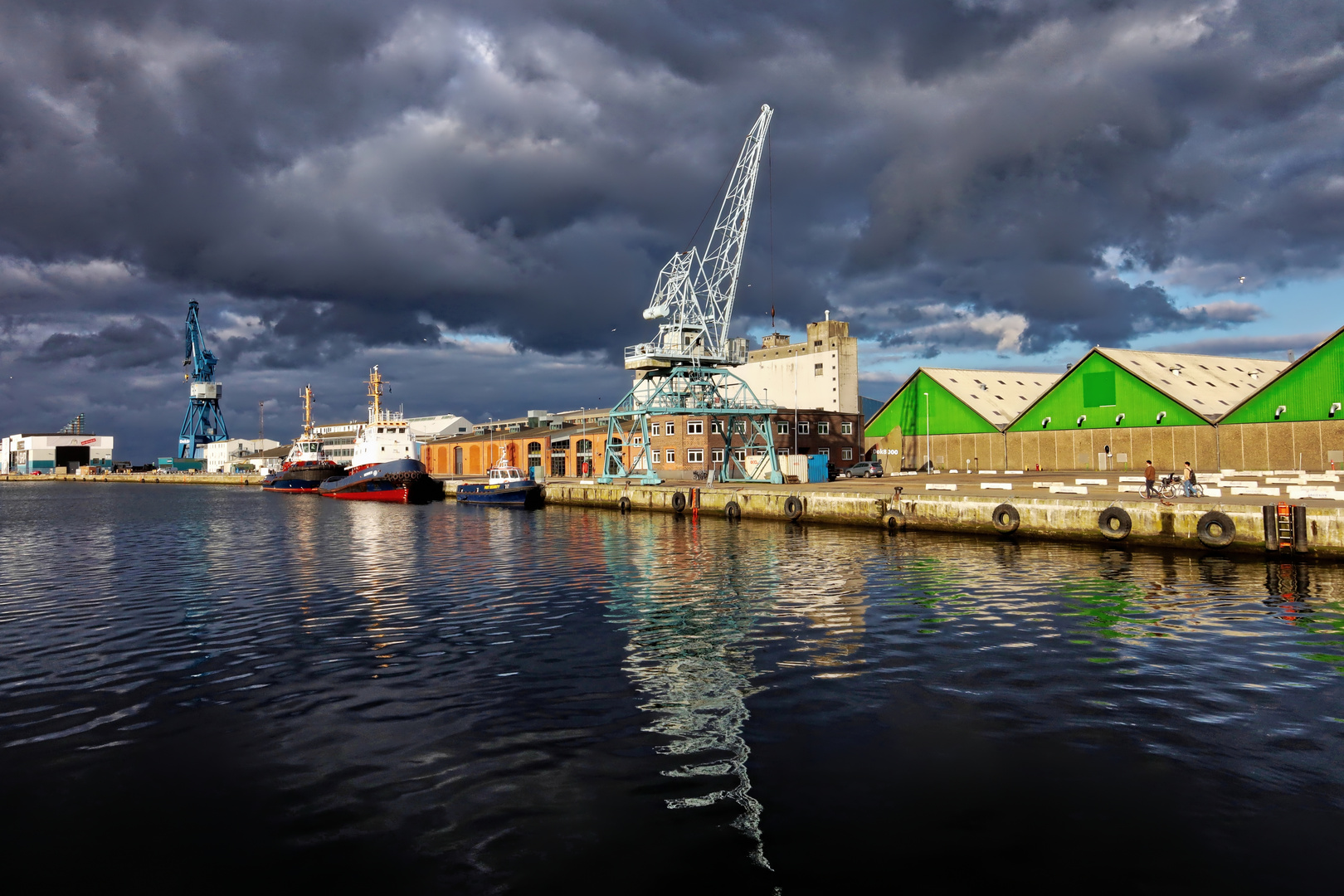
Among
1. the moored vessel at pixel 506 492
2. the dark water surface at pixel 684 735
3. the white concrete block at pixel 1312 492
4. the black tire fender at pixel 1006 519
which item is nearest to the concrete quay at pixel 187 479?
the moored vessel at pixel 506 492

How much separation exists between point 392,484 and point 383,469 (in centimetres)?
252

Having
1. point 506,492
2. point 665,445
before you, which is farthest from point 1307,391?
point 506,492

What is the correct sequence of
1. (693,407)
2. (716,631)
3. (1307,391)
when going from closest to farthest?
1. (716,631)
2. (1307,391)
3. (693,407)

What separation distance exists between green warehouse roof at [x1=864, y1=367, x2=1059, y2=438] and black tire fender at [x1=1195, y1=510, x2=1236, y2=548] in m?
52.1

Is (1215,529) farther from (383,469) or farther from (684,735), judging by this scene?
(383,469)

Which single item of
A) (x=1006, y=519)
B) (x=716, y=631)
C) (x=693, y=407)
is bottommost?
(x=716, y=631)

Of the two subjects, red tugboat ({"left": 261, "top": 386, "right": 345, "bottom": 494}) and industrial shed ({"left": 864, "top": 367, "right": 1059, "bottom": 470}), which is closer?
industrial shed ({"left": 864, "top": 367, "right": 1059, "bottom": 470})

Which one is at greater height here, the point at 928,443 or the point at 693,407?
the point at 693,407

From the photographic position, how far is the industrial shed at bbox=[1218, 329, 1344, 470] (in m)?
57.5

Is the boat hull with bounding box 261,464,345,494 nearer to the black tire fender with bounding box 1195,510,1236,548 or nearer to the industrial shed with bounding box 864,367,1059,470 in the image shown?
the industrial shed with bounding box 864,367,1059,470

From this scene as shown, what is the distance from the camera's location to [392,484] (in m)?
81.8

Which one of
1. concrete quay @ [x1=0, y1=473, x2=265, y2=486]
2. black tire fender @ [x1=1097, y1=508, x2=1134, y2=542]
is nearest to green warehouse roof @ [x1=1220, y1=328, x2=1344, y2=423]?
black tire fender @ [x1=1097, y1=508, x2=1134, y2=542]

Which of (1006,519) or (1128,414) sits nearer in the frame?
(1006,519)

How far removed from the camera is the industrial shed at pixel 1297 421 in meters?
57.5
